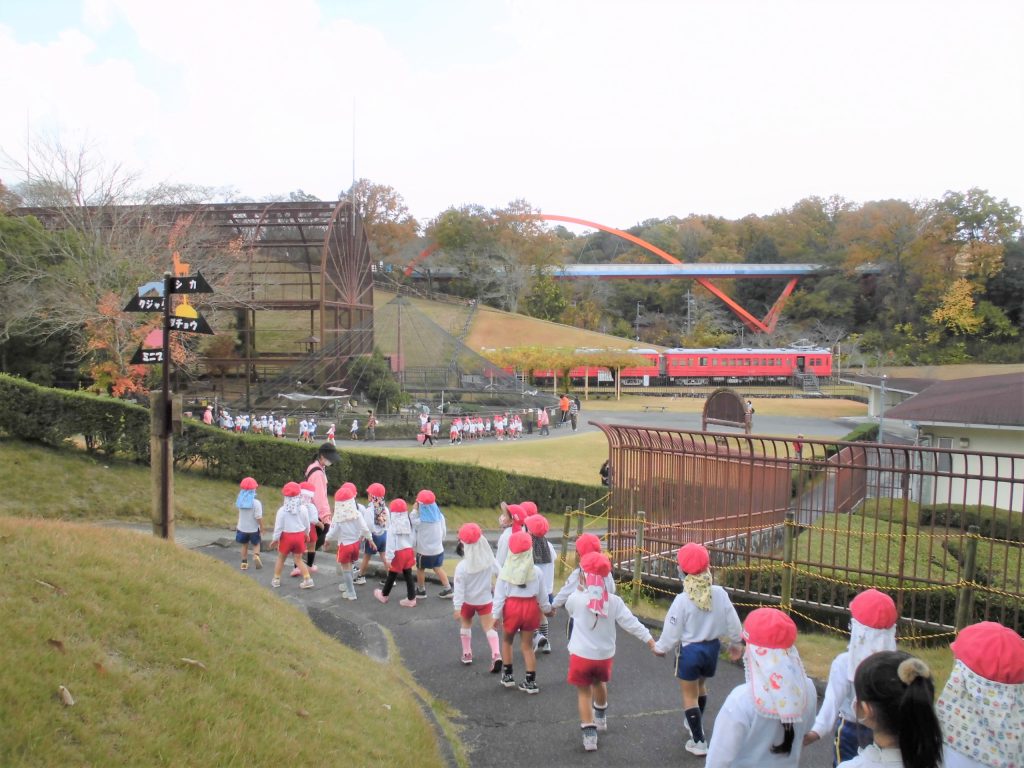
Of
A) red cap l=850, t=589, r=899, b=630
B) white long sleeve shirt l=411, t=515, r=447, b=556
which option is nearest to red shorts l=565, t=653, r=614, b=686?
red cap l=850, t=589, r=899, b=630

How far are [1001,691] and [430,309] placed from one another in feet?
207

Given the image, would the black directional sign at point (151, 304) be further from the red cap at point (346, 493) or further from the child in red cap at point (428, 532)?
the child in red cap at point (428, 532)

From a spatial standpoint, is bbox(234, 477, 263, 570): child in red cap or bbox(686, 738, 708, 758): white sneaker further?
bbox(234, 477, 263, 570): child in red cap

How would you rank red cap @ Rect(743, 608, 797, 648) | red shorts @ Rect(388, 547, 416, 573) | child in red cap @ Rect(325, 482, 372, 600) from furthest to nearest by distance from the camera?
child in red cap @ Rect(325, 482, 372, 600)
red shorts @ Rect(388, 547, 416, 573)
red cap @ Rect(743, 608, 797, 648)

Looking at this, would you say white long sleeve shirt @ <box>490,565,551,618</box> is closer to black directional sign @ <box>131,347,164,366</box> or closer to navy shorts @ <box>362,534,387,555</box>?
navy shorts @ <box>362,534,387,555</box>

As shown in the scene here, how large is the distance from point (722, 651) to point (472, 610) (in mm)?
2257

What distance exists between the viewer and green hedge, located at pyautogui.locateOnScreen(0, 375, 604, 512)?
488 inches

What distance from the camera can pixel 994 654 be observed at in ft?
9.37

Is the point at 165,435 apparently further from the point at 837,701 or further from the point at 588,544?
the point at 837,701

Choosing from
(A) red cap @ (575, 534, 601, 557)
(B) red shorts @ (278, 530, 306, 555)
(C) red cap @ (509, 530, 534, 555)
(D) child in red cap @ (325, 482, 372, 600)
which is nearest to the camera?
(A) red cap @ (575, 534, 601, 557)

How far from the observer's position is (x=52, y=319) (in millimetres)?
22359

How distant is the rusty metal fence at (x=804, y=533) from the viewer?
632 centimetres

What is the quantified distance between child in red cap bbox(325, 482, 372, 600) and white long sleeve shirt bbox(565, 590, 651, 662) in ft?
12.8

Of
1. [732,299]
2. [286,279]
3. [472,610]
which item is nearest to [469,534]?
[472,610]
